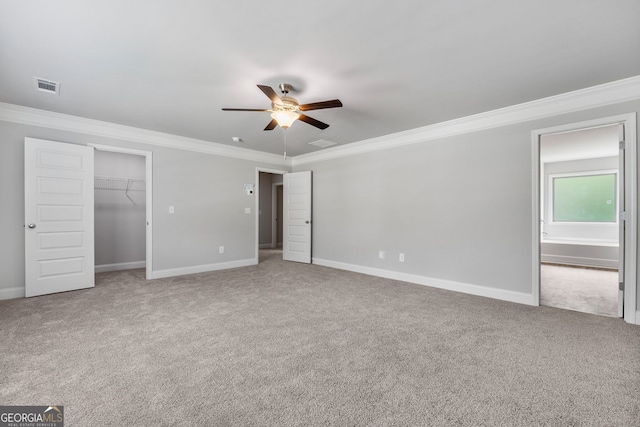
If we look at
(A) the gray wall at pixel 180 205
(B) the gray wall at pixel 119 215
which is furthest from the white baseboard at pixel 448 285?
(B) the gray wall at pixel 119 215

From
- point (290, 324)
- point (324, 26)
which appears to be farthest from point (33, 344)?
point (324, 26)

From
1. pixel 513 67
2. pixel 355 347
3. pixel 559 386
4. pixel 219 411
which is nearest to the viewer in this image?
pixel 219 411

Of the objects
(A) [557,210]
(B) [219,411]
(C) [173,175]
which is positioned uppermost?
(C) [173,175]

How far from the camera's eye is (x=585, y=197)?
6590mm

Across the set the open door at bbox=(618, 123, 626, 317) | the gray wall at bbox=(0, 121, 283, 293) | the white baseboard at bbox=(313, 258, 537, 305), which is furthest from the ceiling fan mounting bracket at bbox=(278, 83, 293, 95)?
the open door at bbox=(618, 123, 626, 317)

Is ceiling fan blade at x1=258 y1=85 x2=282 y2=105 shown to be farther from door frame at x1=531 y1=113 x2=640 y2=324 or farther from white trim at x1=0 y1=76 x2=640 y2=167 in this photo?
door frame at x1=531 y1=113 x2=640 y2=324

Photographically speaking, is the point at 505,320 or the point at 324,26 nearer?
the point at 324,26

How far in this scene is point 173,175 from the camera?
4.89 metres

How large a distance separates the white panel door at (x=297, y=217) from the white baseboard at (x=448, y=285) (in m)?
0.93

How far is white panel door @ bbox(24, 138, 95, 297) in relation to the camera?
3.65 metres

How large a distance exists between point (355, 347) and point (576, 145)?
5913 millimetres

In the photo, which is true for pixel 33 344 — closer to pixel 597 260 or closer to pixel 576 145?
pixel 576 145

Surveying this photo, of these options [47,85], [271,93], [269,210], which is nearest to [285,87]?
[271,93]

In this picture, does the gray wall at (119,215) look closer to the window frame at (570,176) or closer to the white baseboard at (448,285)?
the white baseboard at (448,285)
